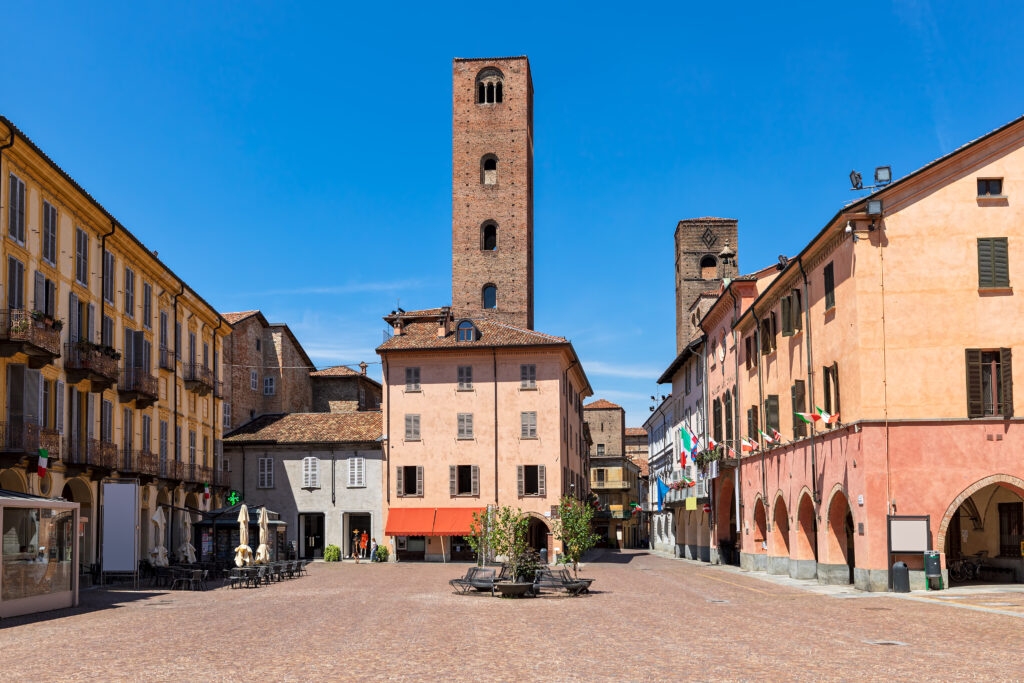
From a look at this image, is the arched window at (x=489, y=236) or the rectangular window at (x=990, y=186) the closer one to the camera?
the rectangular window at (x=990, y=186)

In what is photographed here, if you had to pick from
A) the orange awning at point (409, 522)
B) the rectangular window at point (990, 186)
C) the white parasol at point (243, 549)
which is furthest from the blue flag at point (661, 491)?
the rectangular window at point (990, 186)

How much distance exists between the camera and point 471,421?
179 ft

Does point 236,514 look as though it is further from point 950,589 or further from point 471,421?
point 950,589

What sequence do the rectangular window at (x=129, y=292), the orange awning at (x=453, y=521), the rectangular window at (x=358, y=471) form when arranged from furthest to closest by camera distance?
1. the rectangular window at (x=358, y=471)
2. the orange awning at (x=453, y=521)
3. the rectangular window at (x=129, y=292)

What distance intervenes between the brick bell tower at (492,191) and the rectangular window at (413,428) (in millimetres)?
15789

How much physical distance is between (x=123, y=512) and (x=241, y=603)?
320 inches

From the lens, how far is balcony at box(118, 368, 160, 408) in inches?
1596

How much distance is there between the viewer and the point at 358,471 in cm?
5600

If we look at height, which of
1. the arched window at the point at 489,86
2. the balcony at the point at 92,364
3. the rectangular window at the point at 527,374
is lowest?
the balcony at the point at 92,364

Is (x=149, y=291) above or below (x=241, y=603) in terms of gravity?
above

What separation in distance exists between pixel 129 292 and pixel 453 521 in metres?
19.9

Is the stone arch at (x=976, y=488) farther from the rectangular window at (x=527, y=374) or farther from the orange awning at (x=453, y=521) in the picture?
the rectangular window at (x=527, y=374)

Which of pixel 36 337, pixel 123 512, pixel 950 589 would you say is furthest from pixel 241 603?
pixel 950 589

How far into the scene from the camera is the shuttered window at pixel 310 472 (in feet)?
185
